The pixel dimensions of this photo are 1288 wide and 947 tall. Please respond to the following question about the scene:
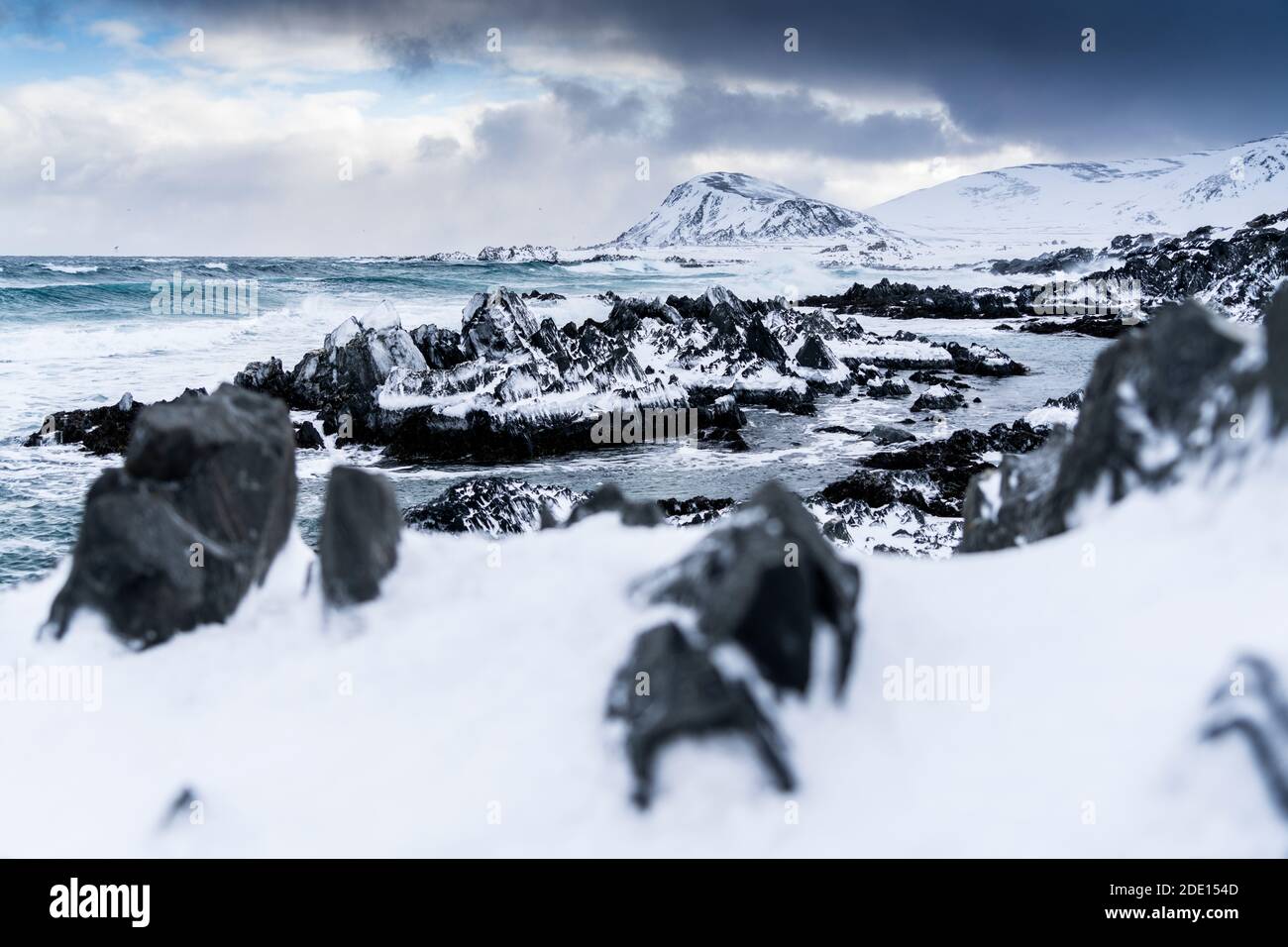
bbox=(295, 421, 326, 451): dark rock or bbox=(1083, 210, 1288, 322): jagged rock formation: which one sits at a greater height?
bbox=(1083, 210, 1288, 322): jagged rock formation

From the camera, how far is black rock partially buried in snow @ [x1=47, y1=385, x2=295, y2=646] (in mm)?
6297

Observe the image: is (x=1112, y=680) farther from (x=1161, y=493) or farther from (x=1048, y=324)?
(x=1048, y=324)

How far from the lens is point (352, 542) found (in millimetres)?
6523

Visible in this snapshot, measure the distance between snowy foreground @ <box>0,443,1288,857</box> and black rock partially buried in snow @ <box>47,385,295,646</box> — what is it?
0.24 metres

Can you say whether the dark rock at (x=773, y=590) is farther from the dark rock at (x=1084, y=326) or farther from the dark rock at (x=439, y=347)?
the dark rock at (x=1084, y=326)

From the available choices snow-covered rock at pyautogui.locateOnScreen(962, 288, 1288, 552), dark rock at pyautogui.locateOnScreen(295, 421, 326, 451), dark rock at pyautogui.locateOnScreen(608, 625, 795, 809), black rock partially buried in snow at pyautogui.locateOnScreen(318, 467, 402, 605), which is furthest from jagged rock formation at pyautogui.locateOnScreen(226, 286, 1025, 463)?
dark rock at pyautogui.locateOnScreen(608, 625, 795, 809)

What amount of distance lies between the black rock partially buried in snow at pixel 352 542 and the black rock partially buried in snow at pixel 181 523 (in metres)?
0.62

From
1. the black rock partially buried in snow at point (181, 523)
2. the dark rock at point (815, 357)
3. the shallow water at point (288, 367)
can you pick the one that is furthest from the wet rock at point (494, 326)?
the black rock partially buried in snow at point (181, 523)

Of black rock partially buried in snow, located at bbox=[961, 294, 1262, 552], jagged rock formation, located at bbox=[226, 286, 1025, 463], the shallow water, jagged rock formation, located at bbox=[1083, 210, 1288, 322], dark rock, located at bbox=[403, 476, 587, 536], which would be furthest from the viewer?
jagged rock formation, located at bbox=[1083, 210, 1288, 322]

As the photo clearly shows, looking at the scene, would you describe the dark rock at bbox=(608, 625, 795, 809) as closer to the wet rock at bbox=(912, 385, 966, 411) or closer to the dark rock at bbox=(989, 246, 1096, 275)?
the wet rock at bbox=(912, 385, 966, 411)

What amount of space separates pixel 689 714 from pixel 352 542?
3292 millimetres

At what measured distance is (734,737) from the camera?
460 cm

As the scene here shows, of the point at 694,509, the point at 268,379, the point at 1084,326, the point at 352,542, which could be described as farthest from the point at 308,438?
the point at 1084,326

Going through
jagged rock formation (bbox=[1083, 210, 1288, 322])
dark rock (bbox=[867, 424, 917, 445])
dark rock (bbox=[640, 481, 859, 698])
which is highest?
jagged rock formation (bbox=[1083, 210, 1288, 322])
